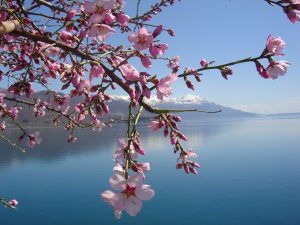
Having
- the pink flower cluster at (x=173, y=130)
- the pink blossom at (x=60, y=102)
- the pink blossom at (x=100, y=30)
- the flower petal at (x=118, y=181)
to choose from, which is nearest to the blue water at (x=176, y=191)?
the pink blossom at (x=60, y=102)

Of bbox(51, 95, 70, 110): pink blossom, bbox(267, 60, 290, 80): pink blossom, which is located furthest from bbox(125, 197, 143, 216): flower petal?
bbox(51, 95, 70, 110): pink blossom

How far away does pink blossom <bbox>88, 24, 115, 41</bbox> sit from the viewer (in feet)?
6.34

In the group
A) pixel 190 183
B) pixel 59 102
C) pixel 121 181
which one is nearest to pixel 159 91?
pixel 121 181

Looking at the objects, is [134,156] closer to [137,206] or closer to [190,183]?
[137,206]

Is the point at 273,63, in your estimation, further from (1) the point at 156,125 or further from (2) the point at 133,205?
(2) the point at 133,205

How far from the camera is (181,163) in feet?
8.21

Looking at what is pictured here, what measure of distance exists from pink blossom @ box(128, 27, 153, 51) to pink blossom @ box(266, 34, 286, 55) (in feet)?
2.29

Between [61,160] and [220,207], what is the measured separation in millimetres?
46684

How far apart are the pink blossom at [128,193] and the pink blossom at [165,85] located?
59 centimetres

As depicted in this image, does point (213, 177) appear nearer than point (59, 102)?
No

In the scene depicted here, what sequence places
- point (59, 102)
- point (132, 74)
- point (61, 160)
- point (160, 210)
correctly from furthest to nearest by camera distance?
point (61, 160) → point (160, 210) → point (59, 102) → point (132, 74)

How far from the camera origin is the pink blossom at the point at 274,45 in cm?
186

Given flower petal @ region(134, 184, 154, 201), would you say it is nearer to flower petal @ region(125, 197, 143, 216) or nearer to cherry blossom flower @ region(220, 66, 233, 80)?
flower petal @ region(125, 197, 143, 216)

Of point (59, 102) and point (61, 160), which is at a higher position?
point (61, 160)
